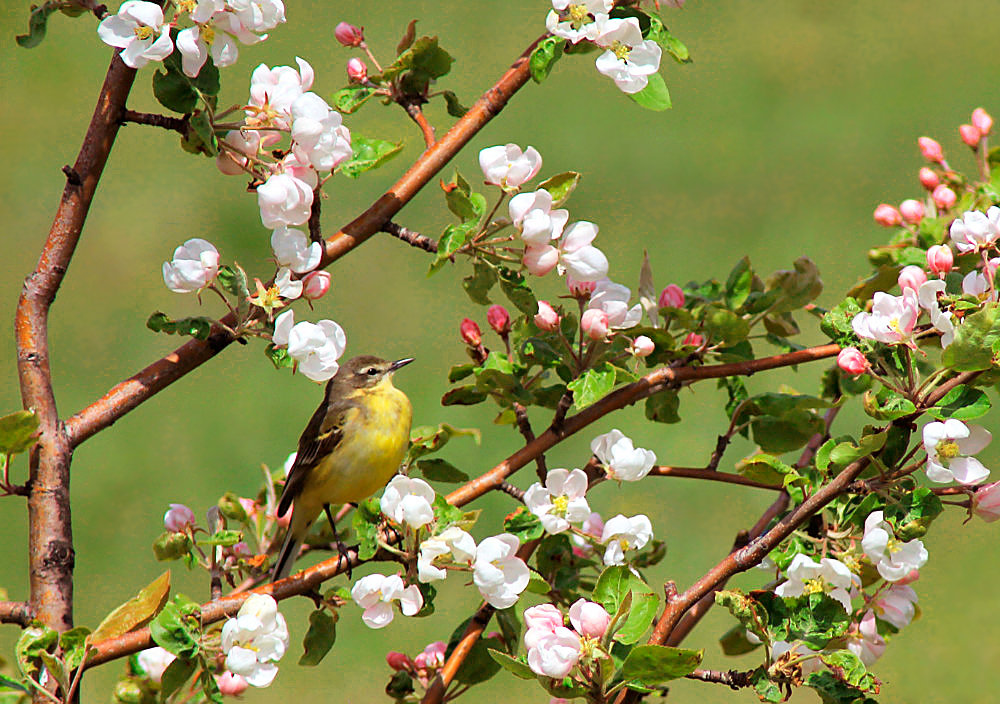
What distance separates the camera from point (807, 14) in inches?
416

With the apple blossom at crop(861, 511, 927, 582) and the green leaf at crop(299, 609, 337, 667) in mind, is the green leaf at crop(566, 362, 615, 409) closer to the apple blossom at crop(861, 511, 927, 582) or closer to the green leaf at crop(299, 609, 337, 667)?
the apple blossom at crop(861, 511, 927, 582)

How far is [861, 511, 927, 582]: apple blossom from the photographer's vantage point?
1.61 m

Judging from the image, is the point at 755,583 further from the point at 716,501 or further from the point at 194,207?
the point at 194,207

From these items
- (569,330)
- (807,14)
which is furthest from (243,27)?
(807,14)

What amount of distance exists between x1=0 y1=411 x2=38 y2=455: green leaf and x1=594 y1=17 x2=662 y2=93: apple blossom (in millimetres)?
1045

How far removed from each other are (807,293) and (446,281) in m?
6.01

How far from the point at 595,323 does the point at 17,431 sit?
3.03 feet

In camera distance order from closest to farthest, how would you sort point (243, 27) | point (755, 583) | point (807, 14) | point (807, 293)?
1. point (243, 27)
2. point (807, 293)
3. point (755, 583)
4. point (807, 14)

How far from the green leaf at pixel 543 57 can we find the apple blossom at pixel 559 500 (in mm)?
663

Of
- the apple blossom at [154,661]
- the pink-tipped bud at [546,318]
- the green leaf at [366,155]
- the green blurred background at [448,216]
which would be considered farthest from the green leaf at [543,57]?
the green blurred background at [448,216]

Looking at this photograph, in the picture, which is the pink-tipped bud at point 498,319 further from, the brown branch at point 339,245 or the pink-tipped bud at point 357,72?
the pink-tipped bud at point 357,72

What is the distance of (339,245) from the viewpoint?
6.15 ft

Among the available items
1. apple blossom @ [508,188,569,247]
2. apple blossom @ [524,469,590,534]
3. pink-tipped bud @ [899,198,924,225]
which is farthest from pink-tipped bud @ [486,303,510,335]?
pink-tipped bud @ [899,198,924,225]

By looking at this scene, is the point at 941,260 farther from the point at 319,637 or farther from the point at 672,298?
the point at 319,637
